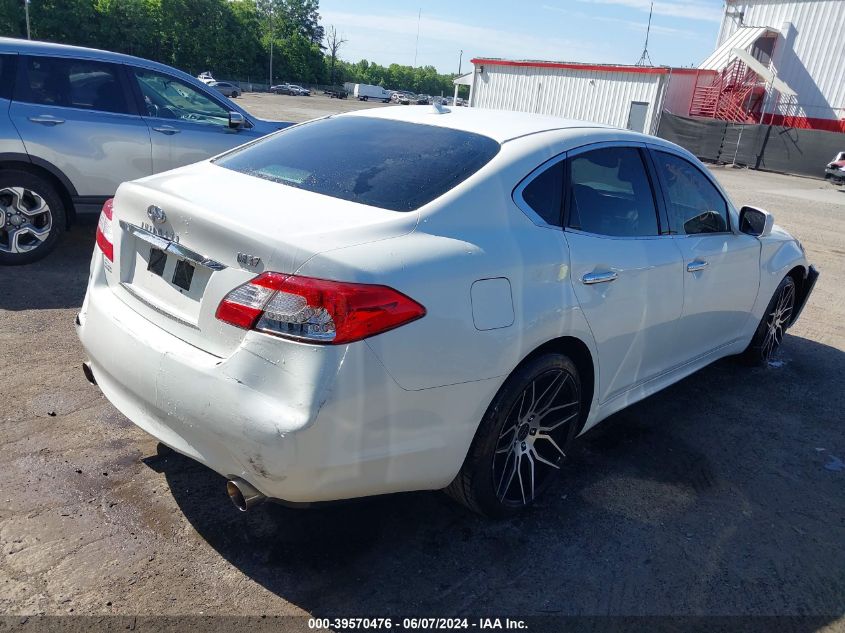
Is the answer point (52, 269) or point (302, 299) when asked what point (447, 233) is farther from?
point (52, 269)

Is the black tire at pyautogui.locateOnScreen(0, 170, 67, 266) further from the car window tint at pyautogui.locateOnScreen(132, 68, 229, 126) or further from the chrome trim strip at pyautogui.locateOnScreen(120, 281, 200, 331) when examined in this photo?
the chrome trim strip at pyautogui.locateOnScreen(120, 281, 200, 331)

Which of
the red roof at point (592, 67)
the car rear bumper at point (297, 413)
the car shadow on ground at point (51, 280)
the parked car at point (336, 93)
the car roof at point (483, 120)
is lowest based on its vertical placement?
the parked car at point (336, 93)

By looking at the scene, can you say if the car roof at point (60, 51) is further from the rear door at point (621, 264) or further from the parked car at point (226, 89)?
the parked car at point (226, 89)

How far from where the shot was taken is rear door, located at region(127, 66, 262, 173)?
648 centimetres

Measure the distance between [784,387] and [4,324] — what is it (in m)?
5.54

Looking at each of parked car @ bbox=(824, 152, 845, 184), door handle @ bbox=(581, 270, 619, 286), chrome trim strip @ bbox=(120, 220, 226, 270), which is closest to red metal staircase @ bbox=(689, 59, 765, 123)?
parked car @ bbox=(824, 152, 845, 184)

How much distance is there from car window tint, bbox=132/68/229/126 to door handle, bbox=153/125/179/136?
0.40 feet

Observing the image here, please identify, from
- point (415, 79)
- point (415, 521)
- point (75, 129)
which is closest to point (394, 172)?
point (415, 521)

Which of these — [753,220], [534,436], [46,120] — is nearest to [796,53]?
[753,220]

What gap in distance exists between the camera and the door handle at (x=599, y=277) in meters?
3.06

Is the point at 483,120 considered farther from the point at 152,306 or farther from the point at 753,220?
the point at 753,220

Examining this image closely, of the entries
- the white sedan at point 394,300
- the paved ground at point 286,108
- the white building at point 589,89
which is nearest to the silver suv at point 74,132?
the white sedan at point 394,300

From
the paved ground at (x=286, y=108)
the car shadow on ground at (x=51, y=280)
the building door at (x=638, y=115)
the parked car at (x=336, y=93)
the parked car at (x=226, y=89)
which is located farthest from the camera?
the parked car at (x=336, y=93)

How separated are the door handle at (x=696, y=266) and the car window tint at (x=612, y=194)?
32 centimetres
